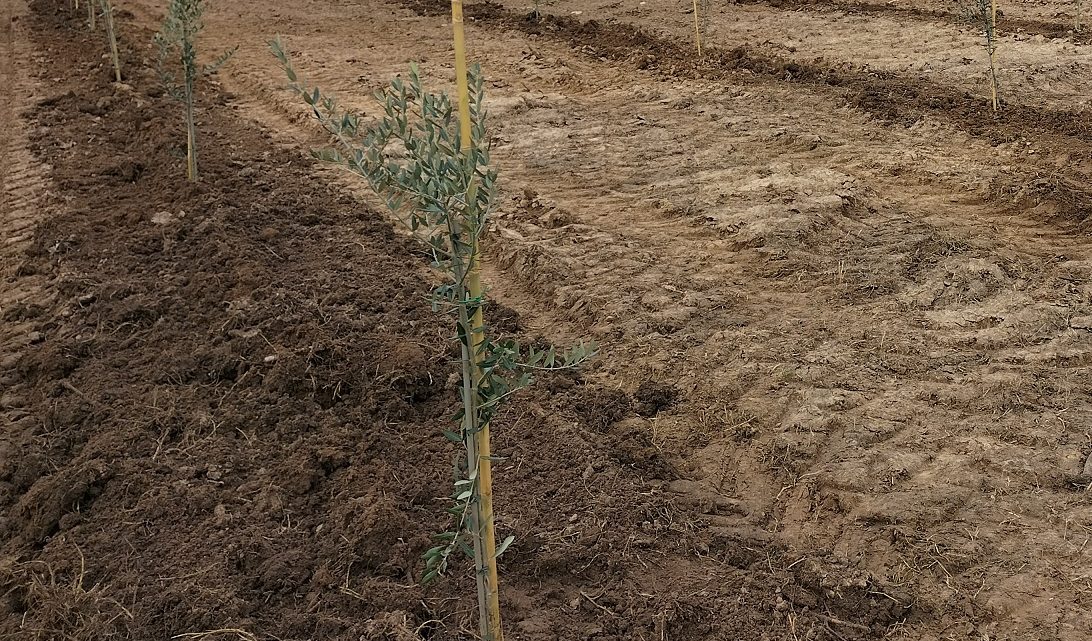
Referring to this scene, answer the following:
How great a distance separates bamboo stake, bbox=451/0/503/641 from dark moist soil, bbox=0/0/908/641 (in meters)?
0.54

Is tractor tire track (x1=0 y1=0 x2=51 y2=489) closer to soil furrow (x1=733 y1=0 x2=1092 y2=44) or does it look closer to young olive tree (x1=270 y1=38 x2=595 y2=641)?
young olive tree (x1=270 y1=38 x2=595 y2=641)

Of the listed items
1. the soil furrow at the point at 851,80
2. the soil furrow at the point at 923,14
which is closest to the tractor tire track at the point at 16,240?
the soil furrow at the point at 851,80

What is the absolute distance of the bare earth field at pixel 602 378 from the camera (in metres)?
3.63

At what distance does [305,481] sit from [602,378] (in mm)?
1737

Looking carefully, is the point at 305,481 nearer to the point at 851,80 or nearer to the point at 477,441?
the point at 477,441

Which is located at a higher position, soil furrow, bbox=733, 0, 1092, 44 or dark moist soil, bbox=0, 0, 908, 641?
soil furrow, bbox=733, 0, 1092, 44

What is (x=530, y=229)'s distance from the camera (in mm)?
6922

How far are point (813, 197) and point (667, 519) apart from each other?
3887 millimetres

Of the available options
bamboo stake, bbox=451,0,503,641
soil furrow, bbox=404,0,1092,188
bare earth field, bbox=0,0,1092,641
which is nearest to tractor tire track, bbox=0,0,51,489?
bare earth field, bbox=0,0,1092,641

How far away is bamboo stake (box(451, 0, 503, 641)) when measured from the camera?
2494 mm

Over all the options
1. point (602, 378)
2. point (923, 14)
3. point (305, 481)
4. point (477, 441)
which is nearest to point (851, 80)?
point (923, 14)

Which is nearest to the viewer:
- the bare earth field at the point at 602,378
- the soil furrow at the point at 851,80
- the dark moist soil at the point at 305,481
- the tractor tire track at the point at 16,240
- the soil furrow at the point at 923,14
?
the dark moist soil at the point at 305,481

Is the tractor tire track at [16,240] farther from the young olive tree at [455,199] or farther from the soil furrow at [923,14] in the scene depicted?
the soil furrow at [923,14]

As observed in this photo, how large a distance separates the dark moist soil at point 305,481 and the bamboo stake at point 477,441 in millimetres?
541
